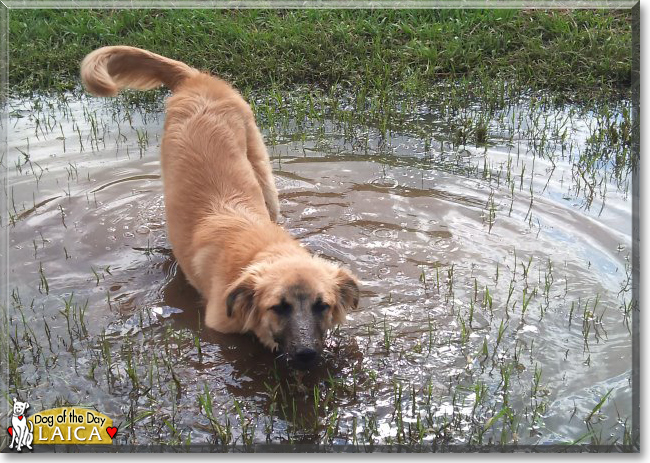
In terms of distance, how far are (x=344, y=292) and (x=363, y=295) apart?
78cm

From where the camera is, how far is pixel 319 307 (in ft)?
14.2

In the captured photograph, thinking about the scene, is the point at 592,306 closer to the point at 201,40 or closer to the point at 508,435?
the point at 508,435

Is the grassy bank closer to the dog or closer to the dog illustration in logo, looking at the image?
the dog

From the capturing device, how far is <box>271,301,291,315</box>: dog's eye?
430 cm

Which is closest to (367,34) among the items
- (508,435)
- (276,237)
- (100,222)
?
(276,237)

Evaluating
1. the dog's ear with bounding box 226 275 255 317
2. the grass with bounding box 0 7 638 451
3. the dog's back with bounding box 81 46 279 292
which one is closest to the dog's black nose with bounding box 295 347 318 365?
the grass with bounding box 0 7 638 451

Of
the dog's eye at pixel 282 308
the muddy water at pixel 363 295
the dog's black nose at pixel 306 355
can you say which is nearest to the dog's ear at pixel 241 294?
the dog's eye at pixel 282 308

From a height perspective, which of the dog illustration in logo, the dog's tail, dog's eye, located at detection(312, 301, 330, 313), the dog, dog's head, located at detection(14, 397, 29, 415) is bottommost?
the dog illustration in logo

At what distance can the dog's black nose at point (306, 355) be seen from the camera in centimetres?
409

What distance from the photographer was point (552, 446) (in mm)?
3275

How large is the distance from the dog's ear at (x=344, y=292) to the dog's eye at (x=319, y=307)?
0.21 meters

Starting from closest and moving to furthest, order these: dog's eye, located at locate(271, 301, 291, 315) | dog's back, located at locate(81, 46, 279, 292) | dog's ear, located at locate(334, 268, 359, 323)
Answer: dog's eye, located at locate(271, 301, 291, 315), dog's ear, located at locate(334, 268, 359, 323), dog's back, located at locate(81, 46, 279, 292)

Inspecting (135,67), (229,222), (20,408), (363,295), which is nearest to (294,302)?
(229,222)

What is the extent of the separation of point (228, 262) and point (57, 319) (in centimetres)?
128
